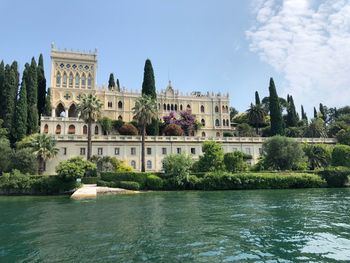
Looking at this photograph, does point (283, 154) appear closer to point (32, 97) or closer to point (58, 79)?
point (32, 97)

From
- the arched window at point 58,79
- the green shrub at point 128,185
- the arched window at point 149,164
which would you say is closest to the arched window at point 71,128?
the arched window at point 58,79

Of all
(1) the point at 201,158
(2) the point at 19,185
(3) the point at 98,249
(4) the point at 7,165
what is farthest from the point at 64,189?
(3) the point at 98,249

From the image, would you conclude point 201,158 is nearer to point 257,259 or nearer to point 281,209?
point 281,209

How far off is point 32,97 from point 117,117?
73.7ft

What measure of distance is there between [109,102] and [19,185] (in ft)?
138

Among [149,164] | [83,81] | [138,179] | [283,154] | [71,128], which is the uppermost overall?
[83,81]

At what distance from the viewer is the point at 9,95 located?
6444 cm

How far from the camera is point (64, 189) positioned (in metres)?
46.7

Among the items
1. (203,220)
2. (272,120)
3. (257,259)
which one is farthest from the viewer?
(272,120)

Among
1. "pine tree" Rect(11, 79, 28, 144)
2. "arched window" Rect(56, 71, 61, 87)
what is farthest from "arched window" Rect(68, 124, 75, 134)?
"arched window" Rect(56, 71, 61, 87)

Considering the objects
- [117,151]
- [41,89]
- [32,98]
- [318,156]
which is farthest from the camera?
[41,89]

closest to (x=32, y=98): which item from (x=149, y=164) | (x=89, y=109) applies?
(x=89, y=109)

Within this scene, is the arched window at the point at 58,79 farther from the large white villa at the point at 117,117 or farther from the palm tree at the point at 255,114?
the palm tree at the point at 255,114

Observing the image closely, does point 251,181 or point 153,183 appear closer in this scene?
point 153,183
